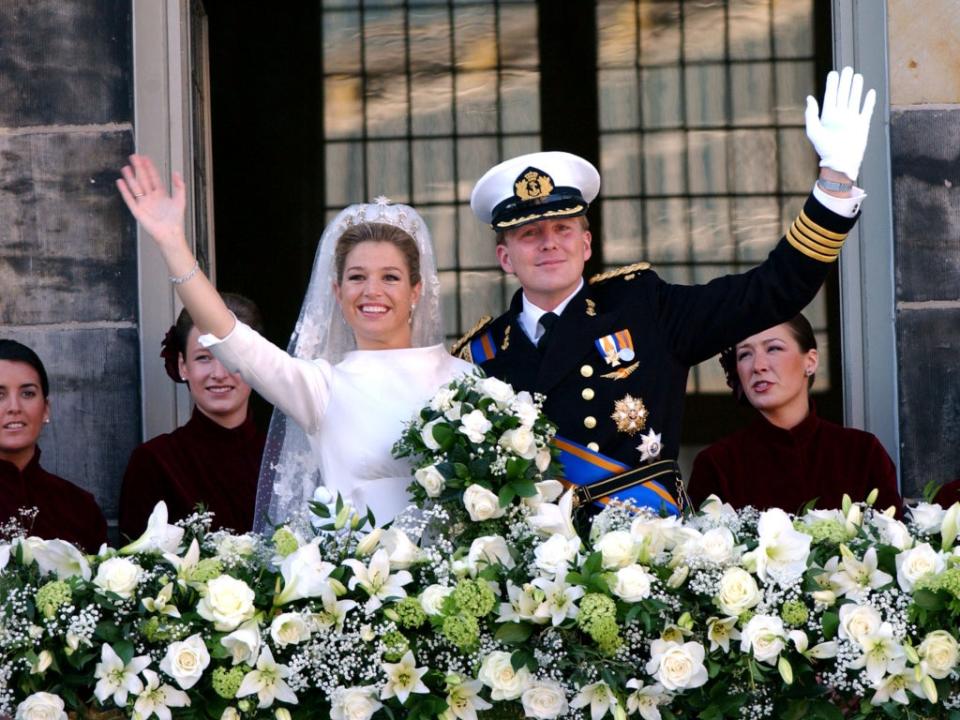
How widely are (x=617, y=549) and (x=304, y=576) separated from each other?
0.62 m

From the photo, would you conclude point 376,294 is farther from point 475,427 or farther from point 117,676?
point 117,676

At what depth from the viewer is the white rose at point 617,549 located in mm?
3453

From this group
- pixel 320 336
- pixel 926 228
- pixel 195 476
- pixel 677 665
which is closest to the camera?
pixel 677 665

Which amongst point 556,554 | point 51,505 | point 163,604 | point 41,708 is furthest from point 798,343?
point 41,708

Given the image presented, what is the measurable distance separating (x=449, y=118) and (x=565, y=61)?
59cm

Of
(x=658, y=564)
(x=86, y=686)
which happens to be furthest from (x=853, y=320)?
(x=86, y=686)

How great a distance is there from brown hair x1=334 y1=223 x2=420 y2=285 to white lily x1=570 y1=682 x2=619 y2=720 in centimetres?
123

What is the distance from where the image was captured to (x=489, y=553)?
11.6 ft

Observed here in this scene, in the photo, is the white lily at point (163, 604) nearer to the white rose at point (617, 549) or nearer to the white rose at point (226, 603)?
the white rose at point (226, 603)

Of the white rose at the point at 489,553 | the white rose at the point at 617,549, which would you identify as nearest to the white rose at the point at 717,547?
the white rose at the point at 617,549

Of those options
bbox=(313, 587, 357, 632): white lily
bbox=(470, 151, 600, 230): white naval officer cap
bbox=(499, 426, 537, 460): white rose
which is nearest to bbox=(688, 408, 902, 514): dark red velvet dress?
bbox=(470, 151, 600, 230): white naval officer cap

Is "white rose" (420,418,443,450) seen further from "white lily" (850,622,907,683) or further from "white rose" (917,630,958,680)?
"white rose" (917,630,958,680)

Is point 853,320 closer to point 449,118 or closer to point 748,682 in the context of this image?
point 748,682

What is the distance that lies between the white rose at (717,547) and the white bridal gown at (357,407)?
0.77 m
